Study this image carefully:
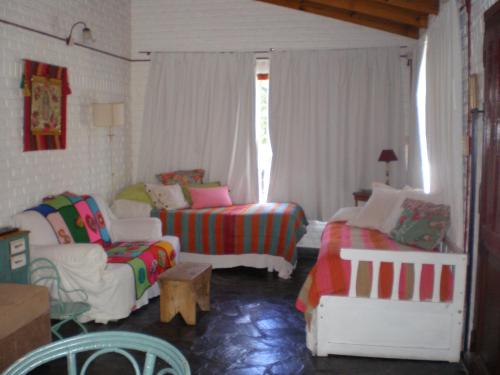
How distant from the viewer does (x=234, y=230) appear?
5074mm

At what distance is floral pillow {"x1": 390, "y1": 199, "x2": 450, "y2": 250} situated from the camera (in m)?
3.49

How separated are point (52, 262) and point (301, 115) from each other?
315cm

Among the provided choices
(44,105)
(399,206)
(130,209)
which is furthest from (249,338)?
(44,105)

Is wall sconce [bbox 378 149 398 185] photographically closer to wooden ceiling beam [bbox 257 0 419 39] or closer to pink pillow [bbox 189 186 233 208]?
wooden ceiling beam [bbox 257 0 419 39]

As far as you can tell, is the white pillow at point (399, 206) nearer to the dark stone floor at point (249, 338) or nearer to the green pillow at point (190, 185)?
the dark stone floor at point (249, 338)

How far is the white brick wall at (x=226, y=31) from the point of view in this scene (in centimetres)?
561

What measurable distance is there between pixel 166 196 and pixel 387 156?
2.32m

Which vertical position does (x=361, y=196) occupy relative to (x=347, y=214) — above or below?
above

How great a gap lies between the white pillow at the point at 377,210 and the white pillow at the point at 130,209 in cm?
207

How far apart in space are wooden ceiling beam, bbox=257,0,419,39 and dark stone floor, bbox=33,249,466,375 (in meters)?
2.79

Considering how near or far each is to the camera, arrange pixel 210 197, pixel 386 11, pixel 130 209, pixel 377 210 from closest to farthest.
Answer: pixel 377 210 → pixel 386 11 → pixel 130 209 → pixel 210 197

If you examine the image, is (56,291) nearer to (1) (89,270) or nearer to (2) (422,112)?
(1) (89,270)

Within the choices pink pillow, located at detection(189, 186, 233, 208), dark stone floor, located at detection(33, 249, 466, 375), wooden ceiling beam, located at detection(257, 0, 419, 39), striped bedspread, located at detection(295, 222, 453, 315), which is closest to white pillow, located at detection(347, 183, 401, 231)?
dark stone floor, located at detection(33, 249, 466, 375)

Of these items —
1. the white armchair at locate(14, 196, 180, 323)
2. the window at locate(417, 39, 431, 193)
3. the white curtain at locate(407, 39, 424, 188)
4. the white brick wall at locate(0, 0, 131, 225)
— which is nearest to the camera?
the white armchair at locate(14, 196, 180, 323)
